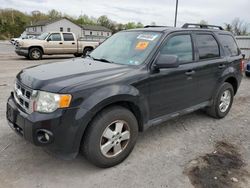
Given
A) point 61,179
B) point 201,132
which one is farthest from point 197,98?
point 61,179

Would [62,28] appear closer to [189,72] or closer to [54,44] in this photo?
[54,44]

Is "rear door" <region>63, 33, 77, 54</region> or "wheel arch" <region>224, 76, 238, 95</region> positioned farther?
"rear door" <region>63, 33, 77, 54</region>

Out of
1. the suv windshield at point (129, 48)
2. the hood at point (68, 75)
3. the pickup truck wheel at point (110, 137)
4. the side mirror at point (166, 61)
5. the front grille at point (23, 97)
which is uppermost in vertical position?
the suv windshield at point (129, 48)

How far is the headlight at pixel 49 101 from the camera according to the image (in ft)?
8.38

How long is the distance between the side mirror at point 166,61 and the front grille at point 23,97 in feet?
5.55

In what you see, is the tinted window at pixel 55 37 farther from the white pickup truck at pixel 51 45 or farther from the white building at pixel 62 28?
the white building at pixel 62 28

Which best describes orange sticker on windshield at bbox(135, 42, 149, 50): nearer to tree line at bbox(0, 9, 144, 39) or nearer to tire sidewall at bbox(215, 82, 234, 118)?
tire sidewall at bbox(215, 82, 234, 118)

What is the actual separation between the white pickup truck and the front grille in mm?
12261

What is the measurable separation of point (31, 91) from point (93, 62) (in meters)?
1.18

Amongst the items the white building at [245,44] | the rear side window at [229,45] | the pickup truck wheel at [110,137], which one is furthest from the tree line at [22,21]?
the pickup truck wheel at [110,137]

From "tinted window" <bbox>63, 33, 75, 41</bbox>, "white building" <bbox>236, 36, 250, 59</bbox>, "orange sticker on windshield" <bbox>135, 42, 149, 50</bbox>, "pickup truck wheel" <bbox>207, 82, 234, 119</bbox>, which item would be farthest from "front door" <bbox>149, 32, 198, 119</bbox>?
"white building" <bbox>236, 36, 250, 59</bbox>

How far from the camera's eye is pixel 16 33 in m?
64.8

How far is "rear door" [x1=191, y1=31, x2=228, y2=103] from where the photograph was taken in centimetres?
414

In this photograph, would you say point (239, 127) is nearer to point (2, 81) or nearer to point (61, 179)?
point (61, 179)
